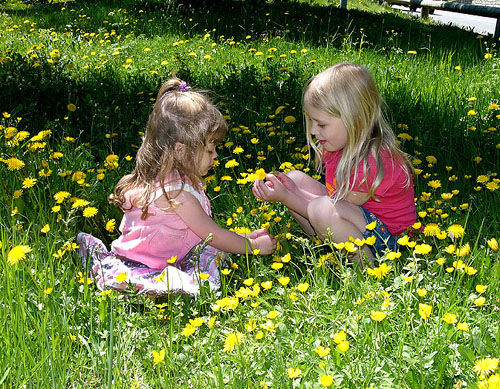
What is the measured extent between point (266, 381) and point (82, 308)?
0.77 meters

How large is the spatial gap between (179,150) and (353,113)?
2.48 ft

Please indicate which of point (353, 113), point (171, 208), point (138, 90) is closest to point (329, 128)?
point (353, 113)

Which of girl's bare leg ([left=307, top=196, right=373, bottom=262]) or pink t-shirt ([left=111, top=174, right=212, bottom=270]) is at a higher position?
girl's bare leg ([left=307, top=196, right=373, bottom=262])

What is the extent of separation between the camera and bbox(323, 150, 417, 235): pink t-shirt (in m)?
2.53

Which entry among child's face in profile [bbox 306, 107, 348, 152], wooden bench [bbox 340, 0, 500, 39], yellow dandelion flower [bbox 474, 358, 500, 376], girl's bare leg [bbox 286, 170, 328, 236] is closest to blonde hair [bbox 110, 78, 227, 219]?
child's face in profile [bbox 306, 107, 348, 152]

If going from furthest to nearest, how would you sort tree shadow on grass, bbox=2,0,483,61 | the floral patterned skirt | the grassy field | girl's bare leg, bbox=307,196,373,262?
tree shadow on grass, bbox=2,0,483,61 < girl's bare leg, bbox=307,196,373,262 < the floral patterned skirt < the grassy field

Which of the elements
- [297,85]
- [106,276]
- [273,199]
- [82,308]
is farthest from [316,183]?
[297,85]

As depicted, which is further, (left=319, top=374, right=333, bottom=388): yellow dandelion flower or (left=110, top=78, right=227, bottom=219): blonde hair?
(left=110, top=78, right=227, bottom=219): blonde hair

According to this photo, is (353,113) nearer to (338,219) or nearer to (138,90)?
(338,219)

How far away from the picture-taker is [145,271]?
2.52 meters

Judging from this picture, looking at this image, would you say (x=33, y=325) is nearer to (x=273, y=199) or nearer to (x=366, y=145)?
(x=273, y=199)

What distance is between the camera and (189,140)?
8.22 feet

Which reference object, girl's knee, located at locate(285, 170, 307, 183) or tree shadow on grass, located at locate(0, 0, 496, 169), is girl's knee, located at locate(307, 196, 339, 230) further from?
tree shadow on grass, located at locate(0, 0, 496, 169)

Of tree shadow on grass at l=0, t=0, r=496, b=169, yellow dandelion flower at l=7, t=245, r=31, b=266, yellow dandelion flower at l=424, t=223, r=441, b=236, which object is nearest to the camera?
yellow dandelion flower at l=7, t=245, r=31, b=266
